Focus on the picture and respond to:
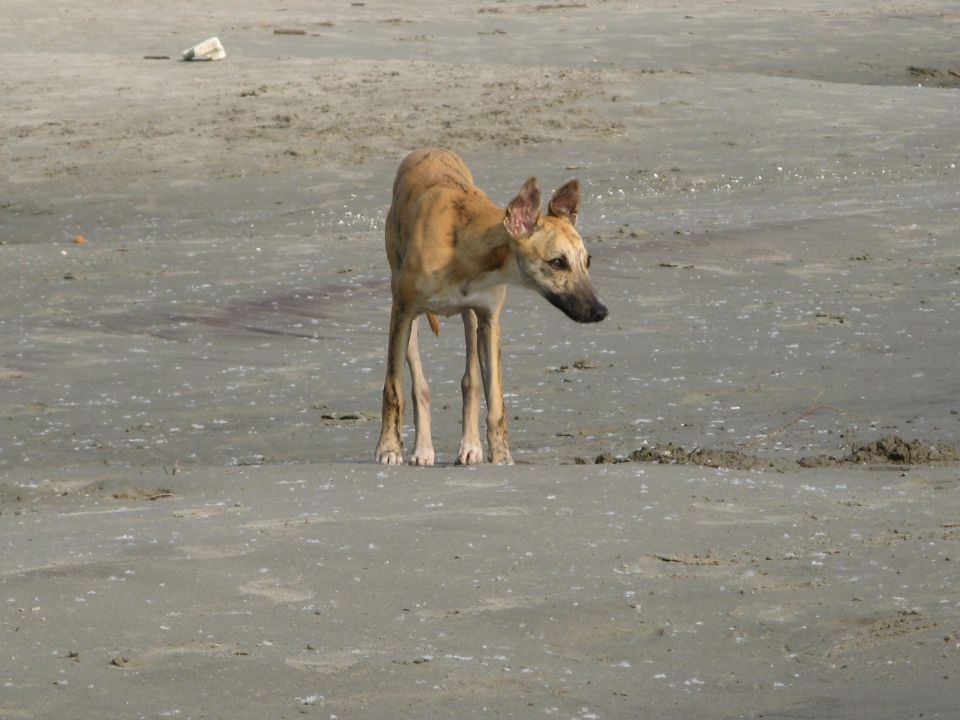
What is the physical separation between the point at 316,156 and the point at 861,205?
521 centimetres

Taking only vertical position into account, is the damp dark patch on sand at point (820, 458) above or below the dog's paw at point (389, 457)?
above

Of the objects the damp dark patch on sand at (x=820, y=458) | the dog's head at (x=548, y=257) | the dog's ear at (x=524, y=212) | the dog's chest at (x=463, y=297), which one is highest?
the dog's ear at (x=524, y=212)

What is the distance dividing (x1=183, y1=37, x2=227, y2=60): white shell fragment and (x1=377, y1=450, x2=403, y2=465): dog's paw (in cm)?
1381

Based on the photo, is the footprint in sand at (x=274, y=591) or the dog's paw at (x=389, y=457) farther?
the dog's paw at (x=389, y=457)

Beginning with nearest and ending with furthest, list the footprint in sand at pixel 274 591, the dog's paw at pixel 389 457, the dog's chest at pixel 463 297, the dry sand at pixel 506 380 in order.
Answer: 1. the dry sand at pixel 506 380
2. the footprint in sand at pixel 274 591
3. the dog's chest at pixel 463 297
4. the dog's paw at pixel 389 457

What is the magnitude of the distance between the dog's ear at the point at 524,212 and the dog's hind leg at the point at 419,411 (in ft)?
2.94

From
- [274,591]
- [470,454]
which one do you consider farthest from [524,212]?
[274,591]

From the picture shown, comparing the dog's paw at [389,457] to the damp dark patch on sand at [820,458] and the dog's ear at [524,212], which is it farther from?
the dog's ear at [524,212]

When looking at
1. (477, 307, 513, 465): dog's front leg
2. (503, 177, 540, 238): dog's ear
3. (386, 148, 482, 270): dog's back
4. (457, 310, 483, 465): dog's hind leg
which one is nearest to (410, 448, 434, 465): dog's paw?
(457, 310, 483, 465): dog's hind leg

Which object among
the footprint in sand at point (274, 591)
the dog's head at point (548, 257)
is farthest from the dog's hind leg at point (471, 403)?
the footprint in sand at point (274, 591)

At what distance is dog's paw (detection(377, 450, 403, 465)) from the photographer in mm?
8852

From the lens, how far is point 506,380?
10891mm

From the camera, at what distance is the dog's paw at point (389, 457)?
8.85 metres

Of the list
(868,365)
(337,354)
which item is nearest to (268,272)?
(337,354)
